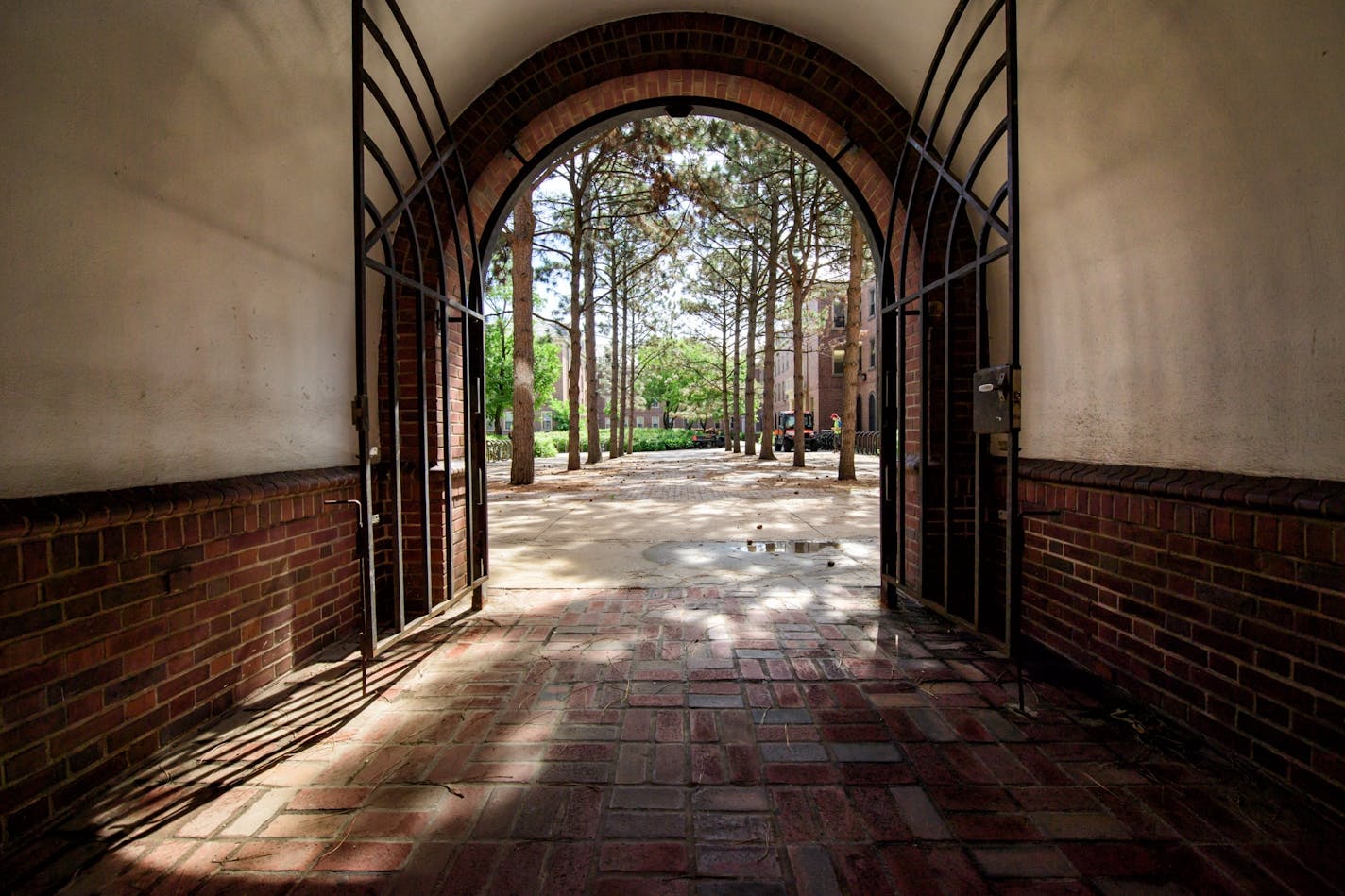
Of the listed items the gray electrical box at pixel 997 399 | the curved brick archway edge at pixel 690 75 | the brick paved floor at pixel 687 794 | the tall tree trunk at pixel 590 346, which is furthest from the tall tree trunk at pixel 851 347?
the brick paved floor at pixel 687 794

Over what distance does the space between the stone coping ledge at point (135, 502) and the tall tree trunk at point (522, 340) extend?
9.90 meters

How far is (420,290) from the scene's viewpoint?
3.56 meters

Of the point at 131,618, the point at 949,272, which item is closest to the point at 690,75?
the point at 949,272

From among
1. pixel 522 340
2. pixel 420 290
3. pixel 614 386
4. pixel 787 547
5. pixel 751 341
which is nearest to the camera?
pixel 420 290

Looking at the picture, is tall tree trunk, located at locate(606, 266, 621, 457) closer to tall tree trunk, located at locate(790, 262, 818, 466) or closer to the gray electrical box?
tall tree trunk, located at locate(790, 262, 818, 466)

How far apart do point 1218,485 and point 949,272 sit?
1746 mm

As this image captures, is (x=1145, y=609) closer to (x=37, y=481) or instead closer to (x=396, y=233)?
(x=37, y=481)

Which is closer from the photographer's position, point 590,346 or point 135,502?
point 135,502

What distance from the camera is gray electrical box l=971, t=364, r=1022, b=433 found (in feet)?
8.30

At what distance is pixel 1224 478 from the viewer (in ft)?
7.26

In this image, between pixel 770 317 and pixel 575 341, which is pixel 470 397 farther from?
pixel 770 317

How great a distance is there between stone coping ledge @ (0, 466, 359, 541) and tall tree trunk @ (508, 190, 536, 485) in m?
9.90

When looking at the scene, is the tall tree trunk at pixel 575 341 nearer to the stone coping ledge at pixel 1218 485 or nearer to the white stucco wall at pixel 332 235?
the white stucco wall at pixel 332 235

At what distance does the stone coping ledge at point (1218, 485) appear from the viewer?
1845 mm
